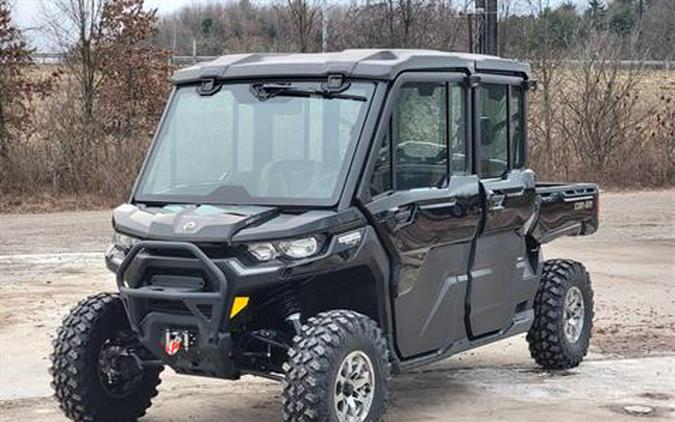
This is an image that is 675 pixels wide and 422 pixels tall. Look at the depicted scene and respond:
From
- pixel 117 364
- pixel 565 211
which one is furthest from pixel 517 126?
pixel 117 364

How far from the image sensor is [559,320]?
8.20 m

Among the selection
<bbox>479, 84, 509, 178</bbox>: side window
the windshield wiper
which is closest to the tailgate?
<bbox>479, 84, 509, 178</bbox>: side window

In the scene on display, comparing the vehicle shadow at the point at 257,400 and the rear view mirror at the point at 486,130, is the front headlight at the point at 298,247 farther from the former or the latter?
the rear view mirror at the point at 486,130

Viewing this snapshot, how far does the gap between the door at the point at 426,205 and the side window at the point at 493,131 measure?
242 mm

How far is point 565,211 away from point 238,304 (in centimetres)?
351

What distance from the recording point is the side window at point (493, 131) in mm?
7250

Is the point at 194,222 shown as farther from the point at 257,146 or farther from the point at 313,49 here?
the point at 313,49

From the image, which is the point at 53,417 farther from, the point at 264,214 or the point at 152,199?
the point at 264,214

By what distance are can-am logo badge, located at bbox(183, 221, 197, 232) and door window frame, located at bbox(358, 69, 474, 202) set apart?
0.93 m

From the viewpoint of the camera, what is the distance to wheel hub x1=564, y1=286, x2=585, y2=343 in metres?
8.38

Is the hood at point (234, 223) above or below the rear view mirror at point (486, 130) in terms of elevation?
below

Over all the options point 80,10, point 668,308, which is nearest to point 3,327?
point 668,308

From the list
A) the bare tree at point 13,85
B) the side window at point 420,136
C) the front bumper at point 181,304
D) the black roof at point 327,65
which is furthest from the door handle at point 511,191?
the bare tree at point 13,85

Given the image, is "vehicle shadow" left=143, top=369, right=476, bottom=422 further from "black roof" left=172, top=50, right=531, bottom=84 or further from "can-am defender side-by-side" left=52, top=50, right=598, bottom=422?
"black roof" left=172, top=50, right=531, bottom=84
